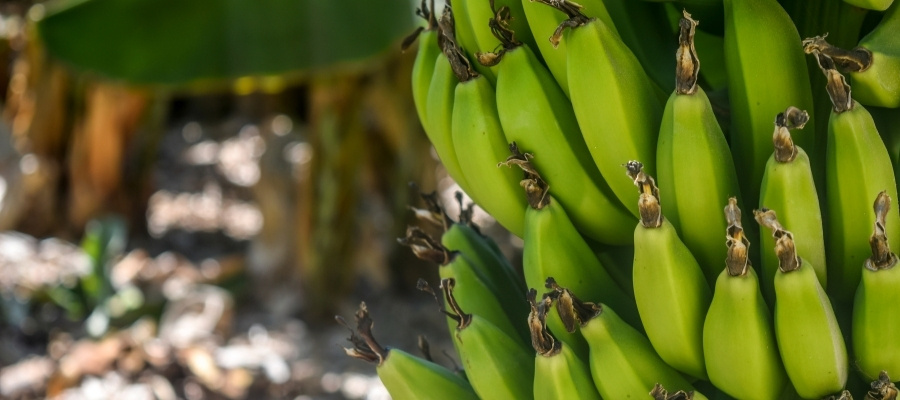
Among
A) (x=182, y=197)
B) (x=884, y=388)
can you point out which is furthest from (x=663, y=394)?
(x=182, y=197)

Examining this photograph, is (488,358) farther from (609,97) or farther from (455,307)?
(609,97)

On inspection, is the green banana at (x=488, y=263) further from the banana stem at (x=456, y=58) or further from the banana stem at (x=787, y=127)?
the banana stem at (x=787, y=127)

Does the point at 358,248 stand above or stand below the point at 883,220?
below

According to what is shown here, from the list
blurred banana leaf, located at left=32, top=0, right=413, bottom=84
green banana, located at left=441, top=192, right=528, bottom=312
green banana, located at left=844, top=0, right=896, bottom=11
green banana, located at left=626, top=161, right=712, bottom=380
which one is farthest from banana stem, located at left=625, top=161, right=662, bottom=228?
blurred banana leaf, located at left=32, top=0, right=413, bottom=84

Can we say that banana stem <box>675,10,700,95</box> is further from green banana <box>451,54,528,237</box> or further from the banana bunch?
green banana <box>451,54,528,237</box>

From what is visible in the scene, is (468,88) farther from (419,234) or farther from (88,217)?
(88,217)

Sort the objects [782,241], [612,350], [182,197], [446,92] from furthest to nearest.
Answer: [182,197], [446,92], [612,350], [782,241]

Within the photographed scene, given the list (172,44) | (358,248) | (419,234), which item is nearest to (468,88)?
(419,234)
